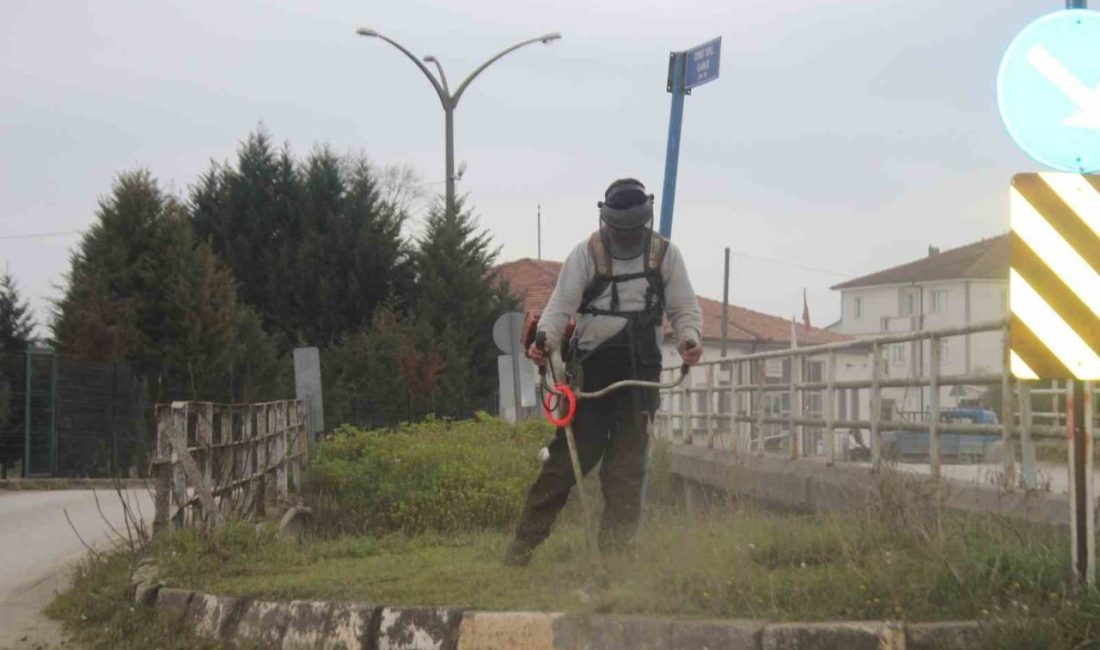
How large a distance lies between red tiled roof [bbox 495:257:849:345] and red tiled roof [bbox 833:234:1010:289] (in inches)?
231

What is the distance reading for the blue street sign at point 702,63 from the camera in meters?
11.1

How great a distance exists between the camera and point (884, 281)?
7425cm

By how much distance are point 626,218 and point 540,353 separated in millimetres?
801

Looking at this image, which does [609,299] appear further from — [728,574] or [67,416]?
[67,416]

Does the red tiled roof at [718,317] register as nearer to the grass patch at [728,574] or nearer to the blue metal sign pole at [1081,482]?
the grass patch at [728,574]

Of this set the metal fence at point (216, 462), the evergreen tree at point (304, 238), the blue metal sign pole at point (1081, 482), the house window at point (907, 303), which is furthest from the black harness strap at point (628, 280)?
the house window at point (907, 303)

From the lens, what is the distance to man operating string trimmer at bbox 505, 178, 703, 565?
22.7 ft

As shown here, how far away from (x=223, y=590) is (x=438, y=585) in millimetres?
1079

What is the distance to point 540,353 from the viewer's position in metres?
6.80

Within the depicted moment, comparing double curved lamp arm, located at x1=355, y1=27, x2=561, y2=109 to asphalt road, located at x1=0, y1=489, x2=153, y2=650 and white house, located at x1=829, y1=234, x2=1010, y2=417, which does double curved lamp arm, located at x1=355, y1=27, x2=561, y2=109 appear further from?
white house, located at x1=829, y1=234, x2=1010, y2=417

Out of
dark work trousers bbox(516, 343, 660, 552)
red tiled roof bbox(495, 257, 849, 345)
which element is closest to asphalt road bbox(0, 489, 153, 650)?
dark work trousers bbox(516, 343, 660, 552)

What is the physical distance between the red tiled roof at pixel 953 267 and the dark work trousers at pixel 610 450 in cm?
5463

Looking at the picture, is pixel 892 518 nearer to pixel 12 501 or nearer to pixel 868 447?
pixel 868 447

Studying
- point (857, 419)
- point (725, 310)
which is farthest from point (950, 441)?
point (725, 310)
